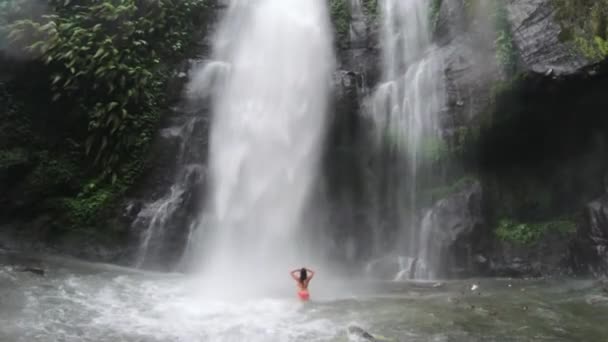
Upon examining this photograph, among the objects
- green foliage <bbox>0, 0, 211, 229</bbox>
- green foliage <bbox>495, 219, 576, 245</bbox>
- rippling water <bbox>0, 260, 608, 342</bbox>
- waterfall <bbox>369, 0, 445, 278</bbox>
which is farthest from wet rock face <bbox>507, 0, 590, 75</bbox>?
green foliage <bbox>0, 0, 211, 229</bbox>

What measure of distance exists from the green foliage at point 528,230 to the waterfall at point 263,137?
511cm

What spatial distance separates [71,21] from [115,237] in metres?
6.66

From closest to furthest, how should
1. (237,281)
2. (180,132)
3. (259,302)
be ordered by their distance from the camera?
(259,302) < (237,281) < (180,132)

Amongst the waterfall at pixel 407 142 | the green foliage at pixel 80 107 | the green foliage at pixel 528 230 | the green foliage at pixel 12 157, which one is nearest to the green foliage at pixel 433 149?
the waterfall at pixel 407 142

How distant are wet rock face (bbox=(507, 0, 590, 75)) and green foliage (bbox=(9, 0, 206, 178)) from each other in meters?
10.0

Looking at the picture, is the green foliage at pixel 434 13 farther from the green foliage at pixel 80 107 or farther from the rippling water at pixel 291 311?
the green foliage at pixel 80 107

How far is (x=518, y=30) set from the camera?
13.2 metres

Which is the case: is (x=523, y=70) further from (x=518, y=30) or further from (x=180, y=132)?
(x=180, y=132)

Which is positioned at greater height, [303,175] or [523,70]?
[523,70]

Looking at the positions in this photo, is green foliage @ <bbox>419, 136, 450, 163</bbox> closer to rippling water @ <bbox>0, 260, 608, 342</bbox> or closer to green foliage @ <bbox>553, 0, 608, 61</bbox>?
rippling water @ <bbox>0, 260, 608, 342</bbox>

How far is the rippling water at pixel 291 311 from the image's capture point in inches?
309

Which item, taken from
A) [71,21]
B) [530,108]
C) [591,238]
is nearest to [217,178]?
[71,21]

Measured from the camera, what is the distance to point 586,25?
12.2m

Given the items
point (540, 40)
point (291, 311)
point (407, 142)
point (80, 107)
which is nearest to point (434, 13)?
point (540, 40)
